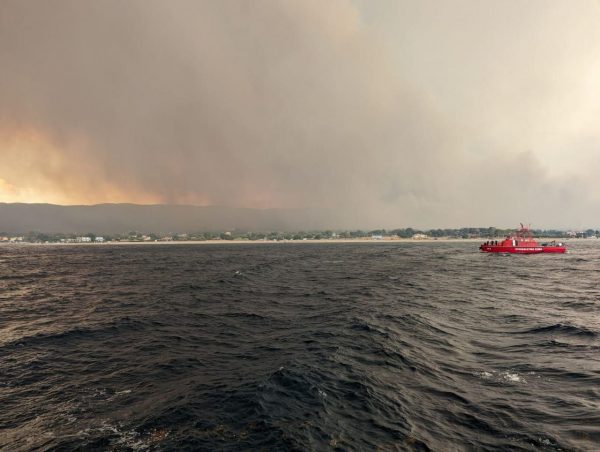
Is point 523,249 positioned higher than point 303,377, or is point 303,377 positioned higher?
point 523,249

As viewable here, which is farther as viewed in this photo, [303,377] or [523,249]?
[523,249]

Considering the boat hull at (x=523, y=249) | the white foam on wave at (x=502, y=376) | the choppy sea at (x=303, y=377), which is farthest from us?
the boat hull at (x=523, y=249)

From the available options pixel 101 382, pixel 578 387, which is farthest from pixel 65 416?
pixel 578 387

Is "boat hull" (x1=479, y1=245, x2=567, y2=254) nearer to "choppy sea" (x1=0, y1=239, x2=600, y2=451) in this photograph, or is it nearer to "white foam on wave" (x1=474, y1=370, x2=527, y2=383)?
"choppy sea" (x1=0, y1=239, x2=600, y2=451)

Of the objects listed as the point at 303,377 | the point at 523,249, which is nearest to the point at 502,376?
the point at 303,377

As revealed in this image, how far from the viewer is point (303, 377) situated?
17203 mm

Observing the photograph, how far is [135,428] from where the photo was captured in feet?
41.0

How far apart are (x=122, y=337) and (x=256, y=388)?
16392 millimetres

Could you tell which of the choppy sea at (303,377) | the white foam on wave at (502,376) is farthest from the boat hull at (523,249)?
the white foam on wave at (502,376)

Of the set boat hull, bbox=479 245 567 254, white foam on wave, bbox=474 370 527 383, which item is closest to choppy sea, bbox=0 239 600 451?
white foam on wave, bbox=474 370 527 383

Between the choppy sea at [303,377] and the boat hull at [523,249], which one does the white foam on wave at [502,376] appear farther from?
the boat hull at [523,249]

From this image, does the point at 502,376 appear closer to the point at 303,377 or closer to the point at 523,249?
the point at 303,377

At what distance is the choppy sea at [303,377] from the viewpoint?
39.3ft

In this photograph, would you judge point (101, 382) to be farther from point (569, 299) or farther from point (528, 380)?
point (569, 299)
